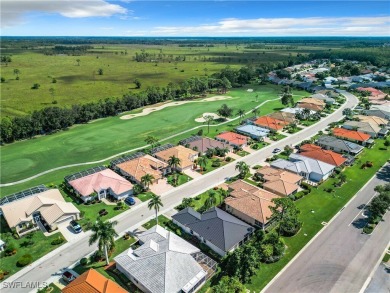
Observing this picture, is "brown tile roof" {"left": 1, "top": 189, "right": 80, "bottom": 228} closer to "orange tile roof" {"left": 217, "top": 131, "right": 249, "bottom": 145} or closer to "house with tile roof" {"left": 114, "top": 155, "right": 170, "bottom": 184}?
"house with tile roof" {"left": 114, "top": 155, "right": 170, "bottom": 184}

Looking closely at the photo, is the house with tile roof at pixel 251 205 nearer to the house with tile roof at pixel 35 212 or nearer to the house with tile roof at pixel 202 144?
the house with tile roof at pixel 202 144

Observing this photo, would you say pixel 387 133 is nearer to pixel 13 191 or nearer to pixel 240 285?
pixel 240 285

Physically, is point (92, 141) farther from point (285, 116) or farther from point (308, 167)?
point (285, 116)

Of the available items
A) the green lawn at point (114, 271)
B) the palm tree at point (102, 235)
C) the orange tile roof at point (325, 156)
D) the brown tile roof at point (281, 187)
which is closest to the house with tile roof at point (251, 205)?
the brown tile roof at point (281, 187)

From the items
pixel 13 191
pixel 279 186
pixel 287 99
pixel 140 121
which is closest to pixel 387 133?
pixel 287 99

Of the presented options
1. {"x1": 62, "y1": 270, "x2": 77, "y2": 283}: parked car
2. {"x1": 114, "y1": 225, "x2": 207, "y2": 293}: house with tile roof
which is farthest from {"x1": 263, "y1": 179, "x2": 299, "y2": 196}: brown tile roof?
{"x1": 62, "y1": 270, "x2": 77, "y2": 283}: parked car

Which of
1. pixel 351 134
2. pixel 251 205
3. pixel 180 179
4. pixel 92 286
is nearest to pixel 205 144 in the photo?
pixel 180 179

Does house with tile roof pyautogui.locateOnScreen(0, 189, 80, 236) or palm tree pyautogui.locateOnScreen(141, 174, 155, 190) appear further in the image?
palm tree pyautogui.locateOnScreen(141, 174, 155, 190)
